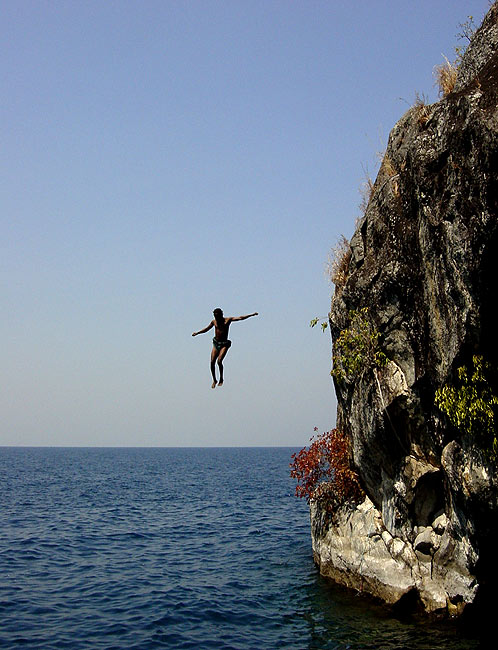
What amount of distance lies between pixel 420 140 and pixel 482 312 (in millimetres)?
5100

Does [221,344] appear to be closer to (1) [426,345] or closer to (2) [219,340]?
(2) [219,340]

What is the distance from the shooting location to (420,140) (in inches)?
593

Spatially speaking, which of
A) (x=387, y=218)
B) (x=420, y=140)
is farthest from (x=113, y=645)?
(x=420, y=140)

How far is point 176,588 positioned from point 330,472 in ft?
23.3

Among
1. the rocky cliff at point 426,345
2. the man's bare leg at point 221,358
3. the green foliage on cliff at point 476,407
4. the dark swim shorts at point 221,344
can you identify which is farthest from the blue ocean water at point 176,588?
the dark swim shorts at point 221,344

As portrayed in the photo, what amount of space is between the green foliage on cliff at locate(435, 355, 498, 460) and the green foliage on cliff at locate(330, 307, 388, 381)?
3.30m

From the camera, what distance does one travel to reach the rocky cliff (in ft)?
42.7

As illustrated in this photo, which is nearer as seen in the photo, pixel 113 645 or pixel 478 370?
pixel 478 370

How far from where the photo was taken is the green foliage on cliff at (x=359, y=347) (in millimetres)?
17469

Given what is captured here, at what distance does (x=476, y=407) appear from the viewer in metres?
13.8

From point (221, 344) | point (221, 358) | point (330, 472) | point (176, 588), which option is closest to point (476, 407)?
point (221, 358)

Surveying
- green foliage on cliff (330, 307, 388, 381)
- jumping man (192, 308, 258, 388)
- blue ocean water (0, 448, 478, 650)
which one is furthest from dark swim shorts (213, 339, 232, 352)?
blue ocean water (0, 448, 478, 650)

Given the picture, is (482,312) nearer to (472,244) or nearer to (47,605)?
(472,244)

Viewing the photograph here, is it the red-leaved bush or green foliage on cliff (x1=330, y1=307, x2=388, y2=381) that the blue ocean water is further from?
green foliage on cliff (x1=330, y1=307, x2=388, y2=381)
